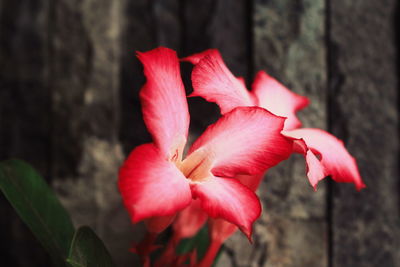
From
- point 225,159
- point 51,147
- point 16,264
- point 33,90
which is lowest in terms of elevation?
point 16,264

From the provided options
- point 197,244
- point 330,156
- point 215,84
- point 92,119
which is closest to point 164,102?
point 215,84

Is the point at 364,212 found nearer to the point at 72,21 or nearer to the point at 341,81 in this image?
the point at 341,81

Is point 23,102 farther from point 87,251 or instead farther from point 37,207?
point 87,251

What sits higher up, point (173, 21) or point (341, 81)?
point (173, 21)

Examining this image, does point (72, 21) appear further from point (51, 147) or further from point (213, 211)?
point (213, 211)

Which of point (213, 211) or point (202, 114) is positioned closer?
point (213, 211)

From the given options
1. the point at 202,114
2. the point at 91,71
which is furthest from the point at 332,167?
the point at 91,71
